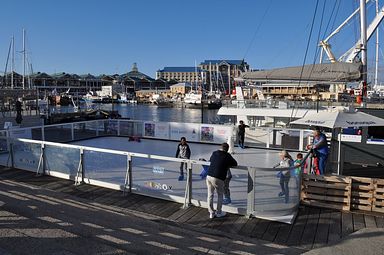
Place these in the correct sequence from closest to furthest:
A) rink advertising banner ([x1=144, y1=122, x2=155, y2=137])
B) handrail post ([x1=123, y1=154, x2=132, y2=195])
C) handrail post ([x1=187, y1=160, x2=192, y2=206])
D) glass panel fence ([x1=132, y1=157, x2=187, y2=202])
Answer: handrail post ([x1=187, y1=160, x2=192, y2=206]) → glass panel fence ([x1=132, y1=157, x2=187, y2=202]) → handrail post ([x1=123, y1=154, x2=132, y2=195]) → rink advertising banner ([x1=144, y1=122, x2=155, y2=137])

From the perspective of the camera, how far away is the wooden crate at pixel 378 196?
8.48 meters

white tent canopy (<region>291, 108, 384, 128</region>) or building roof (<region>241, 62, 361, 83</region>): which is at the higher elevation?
building roof (<region>241, 62, 361, 83</region>)

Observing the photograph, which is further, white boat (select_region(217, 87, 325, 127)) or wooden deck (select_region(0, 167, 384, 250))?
white boat (select_region(217, 87, 325, 127))

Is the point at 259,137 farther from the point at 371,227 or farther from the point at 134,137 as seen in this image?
the point at 371,227

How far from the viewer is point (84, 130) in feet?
74.2

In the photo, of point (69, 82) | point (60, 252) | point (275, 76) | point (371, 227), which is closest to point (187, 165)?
point (60, 252)

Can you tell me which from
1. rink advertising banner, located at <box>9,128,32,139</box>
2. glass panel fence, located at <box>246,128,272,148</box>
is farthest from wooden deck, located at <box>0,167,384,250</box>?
glass panel fence, located at <box>246,128,272,148</box>

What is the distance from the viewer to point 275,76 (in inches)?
728

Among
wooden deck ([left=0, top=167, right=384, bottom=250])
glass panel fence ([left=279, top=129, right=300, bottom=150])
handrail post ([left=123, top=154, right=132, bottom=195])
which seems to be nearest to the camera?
wooden deck ([left=0, top=167, right=384, bottom=250])

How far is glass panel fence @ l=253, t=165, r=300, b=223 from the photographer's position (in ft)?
26.3

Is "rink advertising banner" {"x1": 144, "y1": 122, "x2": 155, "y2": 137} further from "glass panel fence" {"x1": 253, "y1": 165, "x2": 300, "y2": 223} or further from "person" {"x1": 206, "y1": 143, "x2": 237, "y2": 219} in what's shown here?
"glass panel fence" {"x1": 253, "y1": 165, "x2": 300, "y2": 223}

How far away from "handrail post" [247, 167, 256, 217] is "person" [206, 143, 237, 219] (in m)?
0.45

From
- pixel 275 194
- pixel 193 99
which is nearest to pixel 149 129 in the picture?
pixel 275 194

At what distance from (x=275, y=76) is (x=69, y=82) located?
613 ft
